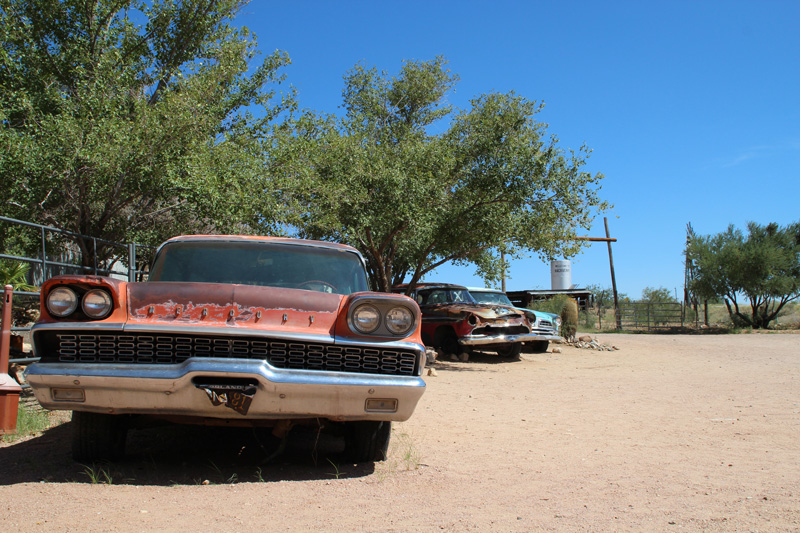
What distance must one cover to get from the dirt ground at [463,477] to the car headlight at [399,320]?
951 millimetres

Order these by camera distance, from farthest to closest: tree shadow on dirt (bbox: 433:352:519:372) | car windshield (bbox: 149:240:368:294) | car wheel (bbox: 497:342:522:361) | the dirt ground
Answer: car wheel (bbox: 497:342:522:361)
tree shadow on dirt (bbox: 433:352:519:372)
car windshield (bbox: 149:240:368:294)
the dirt ground

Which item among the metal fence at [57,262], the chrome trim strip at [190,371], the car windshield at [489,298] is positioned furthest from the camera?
the car windshield at [489,298]

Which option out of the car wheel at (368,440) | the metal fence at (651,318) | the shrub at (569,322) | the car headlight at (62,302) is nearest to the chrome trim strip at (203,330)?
the car headlight at (62,302)

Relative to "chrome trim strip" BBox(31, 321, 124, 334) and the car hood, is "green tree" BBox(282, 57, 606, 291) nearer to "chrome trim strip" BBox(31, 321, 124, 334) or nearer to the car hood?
the car hood

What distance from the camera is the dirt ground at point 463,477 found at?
127 inches

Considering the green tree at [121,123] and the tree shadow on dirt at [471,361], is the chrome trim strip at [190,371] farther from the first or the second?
the tree shadow on dirt at [471,361]

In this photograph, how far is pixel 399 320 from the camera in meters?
3.75

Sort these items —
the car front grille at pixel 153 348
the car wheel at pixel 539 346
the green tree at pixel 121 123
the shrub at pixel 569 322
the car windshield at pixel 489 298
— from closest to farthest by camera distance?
1. the car front grille at pixel 153 348
2. the green tree at pixel 121 123
3. the car windshield at pixel 489 298
4. the car wheel at pixel 539 346
5. the shrub at pixel 569 322

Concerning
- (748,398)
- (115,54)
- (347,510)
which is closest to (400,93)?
(115,54)

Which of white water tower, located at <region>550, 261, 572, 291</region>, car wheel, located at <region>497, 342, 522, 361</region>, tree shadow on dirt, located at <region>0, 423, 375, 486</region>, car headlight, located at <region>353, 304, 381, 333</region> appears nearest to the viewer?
car headlight, located at <region>353, 304, 381, 333</region>

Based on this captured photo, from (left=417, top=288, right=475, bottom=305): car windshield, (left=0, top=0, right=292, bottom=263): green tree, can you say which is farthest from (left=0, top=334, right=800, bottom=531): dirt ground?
(left=417, top=288, right=475, bottom=305): car windshield

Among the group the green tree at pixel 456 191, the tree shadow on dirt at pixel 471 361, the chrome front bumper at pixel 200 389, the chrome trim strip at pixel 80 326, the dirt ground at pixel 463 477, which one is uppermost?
the green tree at pixel 456 191

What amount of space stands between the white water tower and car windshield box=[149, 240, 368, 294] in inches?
1432

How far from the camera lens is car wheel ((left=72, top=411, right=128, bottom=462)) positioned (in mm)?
4031
